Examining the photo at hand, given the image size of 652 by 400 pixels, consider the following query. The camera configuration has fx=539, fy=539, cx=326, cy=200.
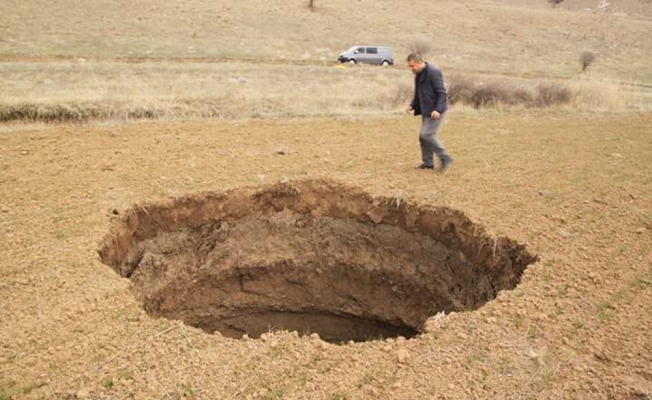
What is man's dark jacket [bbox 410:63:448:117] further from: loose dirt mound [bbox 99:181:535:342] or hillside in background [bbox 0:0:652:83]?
hillside in background [bbox 0:0:652:83]

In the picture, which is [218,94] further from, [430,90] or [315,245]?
[430,90]

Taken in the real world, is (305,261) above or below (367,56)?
below

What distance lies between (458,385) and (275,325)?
17.4 ft

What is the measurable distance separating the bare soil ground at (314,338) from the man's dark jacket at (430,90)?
1136mm

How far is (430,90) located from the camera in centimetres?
765

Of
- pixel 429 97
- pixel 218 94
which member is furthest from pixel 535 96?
pixel 429 97

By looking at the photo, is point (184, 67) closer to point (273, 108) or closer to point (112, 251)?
point (273, 108)

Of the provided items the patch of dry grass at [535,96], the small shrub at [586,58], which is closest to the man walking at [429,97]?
the patch of dry grass at [535,96]

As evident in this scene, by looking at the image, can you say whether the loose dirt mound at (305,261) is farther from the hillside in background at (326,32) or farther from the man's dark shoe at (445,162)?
the hillside in background at (326,32)

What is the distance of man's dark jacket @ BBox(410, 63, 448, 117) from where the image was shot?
753cm

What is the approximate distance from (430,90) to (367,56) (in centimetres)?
2253

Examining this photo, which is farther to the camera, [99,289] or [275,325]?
[275,325]

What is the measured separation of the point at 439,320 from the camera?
4.85m

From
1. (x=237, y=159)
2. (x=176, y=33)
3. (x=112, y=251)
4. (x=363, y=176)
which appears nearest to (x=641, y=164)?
(x=363, y=176)
